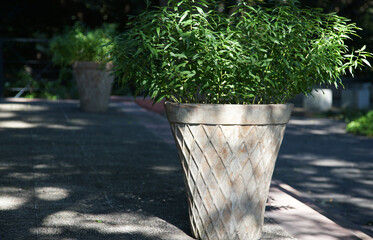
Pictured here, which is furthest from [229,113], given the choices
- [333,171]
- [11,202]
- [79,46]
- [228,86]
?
[79,46]

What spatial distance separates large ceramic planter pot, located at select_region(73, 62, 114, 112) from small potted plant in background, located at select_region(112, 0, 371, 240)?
22.7 feet

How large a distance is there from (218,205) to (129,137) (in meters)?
4.68

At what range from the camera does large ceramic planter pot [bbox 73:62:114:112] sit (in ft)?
33.1

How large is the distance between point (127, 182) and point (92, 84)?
5.68 m

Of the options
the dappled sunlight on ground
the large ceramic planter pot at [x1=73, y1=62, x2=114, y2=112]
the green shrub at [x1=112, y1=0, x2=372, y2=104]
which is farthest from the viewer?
the large ceramic planter pot at [x1=73, y1=62, x2=114, y2=112]

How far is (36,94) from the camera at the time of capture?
598 inches

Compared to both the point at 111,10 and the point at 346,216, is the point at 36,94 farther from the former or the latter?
the point at 346,216

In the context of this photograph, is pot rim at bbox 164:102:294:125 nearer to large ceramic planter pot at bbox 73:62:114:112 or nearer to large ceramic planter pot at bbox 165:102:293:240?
large ceramic planter pot at bbox 165:102:293:240

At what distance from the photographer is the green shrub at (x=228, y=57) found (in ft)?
10.00

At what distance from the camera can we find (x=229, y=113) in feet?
10.1

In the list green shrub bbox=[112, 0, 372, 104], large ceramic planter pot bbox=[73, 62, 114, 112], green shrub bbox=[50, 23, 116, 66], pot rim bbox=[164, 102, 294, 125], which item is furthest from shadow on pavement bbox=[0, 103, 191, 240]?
green shrub bbox=[50, 23, 116, 66]

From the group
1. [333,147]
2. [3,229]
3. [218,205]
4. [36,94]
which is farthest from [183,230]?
[36,94]

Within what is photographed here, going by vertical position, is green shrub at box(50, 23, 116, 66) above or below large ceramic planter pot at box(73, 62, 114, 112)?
above

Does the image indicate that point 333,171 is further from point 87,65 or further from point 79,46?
point 79,46
